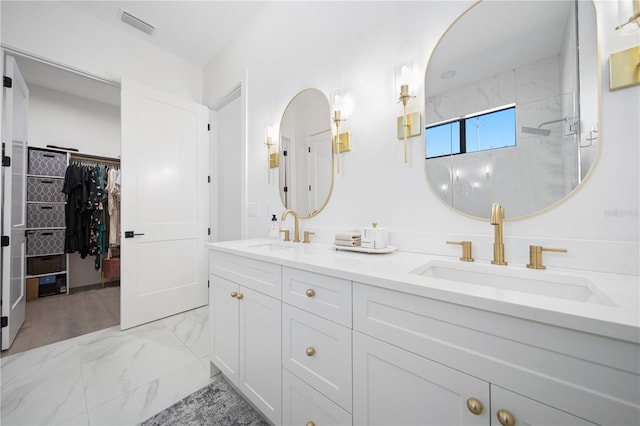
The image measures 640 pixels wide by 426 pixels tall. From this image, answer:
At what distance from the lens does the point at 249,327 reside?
124 centimetres

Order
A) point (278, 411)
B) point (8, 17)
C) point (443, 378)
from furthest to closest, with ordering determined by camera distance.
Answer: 1. point (8, 17)
2. point (278, 411)
3. point (443, 378)

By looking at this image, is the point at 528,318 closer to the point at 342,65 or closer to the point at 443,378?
the point at 443,378

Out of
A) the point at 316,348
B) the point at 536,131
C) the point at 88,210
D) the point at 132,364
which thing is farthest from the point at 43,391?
the point at 536,131

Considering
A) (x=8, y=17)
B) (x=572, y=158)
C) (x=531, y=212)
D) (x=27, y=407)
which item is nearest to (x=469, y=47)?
(x=572, y=158)

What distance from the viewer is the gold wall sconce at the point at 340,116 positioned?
4.92 ft

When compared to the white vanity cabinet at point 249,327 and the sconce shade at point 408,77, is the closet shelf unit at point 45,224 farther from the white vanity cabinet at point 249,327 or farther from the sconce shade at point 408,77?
the sconce shade at point 408,77

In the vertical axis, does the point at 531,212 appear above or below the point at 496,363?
above

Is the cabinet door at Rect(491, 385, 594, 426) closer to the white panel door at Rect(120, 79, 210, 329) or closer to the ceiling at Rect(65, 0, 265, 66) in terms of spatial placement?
the white panel door at Rect(120, 79, 210, 329)

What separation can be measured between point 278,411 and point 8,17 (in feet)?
11.3

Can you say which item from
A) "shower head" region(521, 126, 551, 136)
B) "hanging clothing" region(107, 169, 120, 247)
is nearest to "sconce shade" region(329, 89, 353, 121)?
"shower head" region(521, 126, 551, 136)

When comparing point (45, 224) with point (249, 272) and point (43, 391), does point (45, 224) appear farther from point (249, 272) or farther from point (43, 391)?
point (249, 272)

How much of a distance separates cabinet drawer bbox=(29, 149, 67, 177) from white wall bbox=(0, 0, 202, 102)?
176cm

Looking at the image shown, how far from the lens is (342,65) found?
1.55 m

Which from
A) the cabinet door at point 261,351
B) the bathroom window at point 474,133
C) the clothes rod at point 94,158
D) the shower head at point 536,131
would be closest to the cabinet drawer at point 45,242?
the clothes rod at point 94,158
